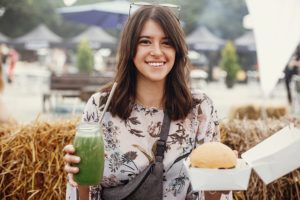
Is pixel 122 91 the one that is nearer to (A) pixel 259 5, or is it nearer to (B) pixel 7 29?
(A) pixel 259 5

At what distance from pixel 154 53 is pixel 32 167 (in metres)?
1.51

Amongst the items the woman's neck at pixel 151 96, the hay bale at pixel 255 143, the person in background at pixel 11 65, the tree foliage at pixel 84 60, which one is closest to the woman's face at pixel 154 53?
the woman's neck at pixel 151 96

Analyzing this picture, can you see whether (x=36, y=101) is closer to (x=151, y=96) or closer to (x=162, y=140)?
(x=151, y=96)

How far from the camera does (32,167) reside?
3221 millimetres

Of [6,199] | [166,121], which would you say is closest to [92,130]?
[166,121]

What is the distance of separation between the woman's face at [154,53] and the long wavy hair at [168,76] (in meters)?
0.02

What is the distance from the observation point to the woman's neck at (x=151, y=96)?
93.9 inches

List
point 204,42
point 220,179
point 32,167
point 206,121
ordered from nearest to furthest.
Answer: point 220,179 → point 206,121 → point 32,167 → point 204,42

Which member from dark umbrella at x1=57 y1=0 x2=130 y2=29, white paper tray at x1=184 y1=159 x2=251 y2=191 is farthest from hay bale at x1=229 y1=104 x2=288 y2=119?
white paper tray at x1=184 y1=159 x2=251 y2=191

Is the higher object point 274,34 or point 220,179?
point 274,34

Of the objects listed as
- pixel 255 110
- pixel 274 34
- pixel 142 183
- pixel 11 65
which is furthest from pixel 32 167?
pixel 11 65

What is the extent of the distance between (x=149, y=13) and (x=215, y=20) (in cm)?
3766

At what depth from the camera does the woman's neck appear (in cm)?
238

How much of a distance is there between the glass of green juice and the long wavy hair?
54cm
